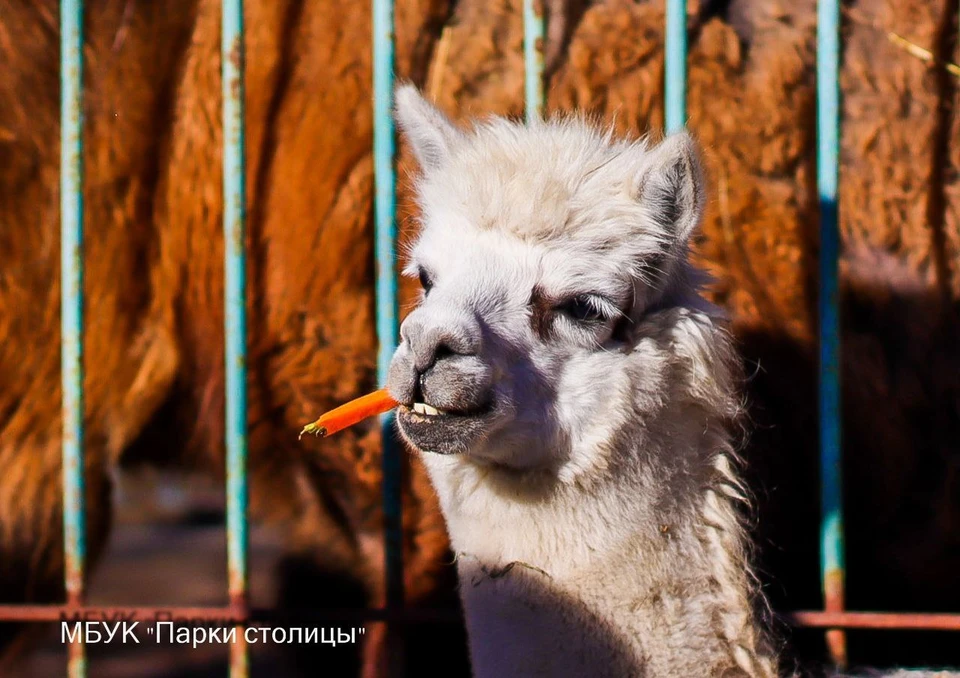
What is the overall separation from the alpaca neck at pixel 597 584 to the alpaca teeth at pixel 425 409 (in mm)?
222

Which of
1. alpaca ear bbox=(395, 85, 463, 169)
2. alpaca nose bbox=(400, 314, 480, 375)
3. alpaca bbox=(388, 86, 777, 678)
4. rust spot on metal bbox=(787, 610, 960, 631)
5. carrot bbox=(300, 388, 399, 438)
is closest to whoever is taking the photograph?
alpaca nose bbox=(400, 314, 480, 375)

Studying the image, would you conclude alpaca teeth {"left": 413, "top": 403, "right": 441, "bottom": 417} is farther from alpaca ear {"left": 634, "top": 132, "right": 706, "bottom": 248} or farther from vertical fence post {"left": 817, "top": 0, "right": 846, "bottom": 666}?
vertical fence post {"left": 817, "top": 0, "right": 846, "bottom": 666}

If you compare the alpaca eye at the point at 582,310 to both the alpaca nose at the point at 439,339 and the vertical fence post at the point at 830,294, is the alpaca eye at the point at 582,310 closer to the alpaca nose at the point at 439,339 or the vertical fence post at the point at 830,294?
the alpaca nose at the point at 439,339

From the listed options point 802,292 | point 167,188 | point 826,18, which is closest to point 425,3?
point 167,188

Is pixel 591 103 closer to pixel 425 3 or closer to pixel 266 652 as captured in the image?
pixel 425 3

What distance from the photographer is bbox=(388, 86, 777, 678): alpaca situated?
6.38ft

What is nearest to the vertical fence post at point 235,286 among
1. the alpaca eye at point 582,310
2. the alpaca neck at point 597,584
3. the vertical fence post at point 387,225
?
the vertical fence post at point 387,225

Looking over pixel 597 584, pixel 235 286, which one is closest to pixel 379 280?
pixel 235 286

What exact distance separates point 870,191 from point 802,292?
13.6 inches

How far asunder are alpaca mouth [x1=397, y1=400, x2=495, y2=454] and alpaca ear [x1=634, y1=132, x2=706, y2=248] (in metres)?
0.50

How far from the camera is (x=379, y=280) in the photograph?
2543mm

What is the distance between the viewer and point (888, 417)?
328cm

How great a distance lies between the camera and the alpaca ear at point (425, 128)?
233cm

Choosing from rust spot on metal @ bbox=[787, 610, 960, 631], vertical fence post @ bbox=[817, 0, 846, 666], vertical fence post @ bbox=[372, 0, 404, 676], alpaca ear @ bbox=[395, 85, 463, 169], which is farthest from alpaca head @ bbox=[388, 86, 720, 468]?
rust spot on metal @ bbox=[787, 610, 960, 631]
